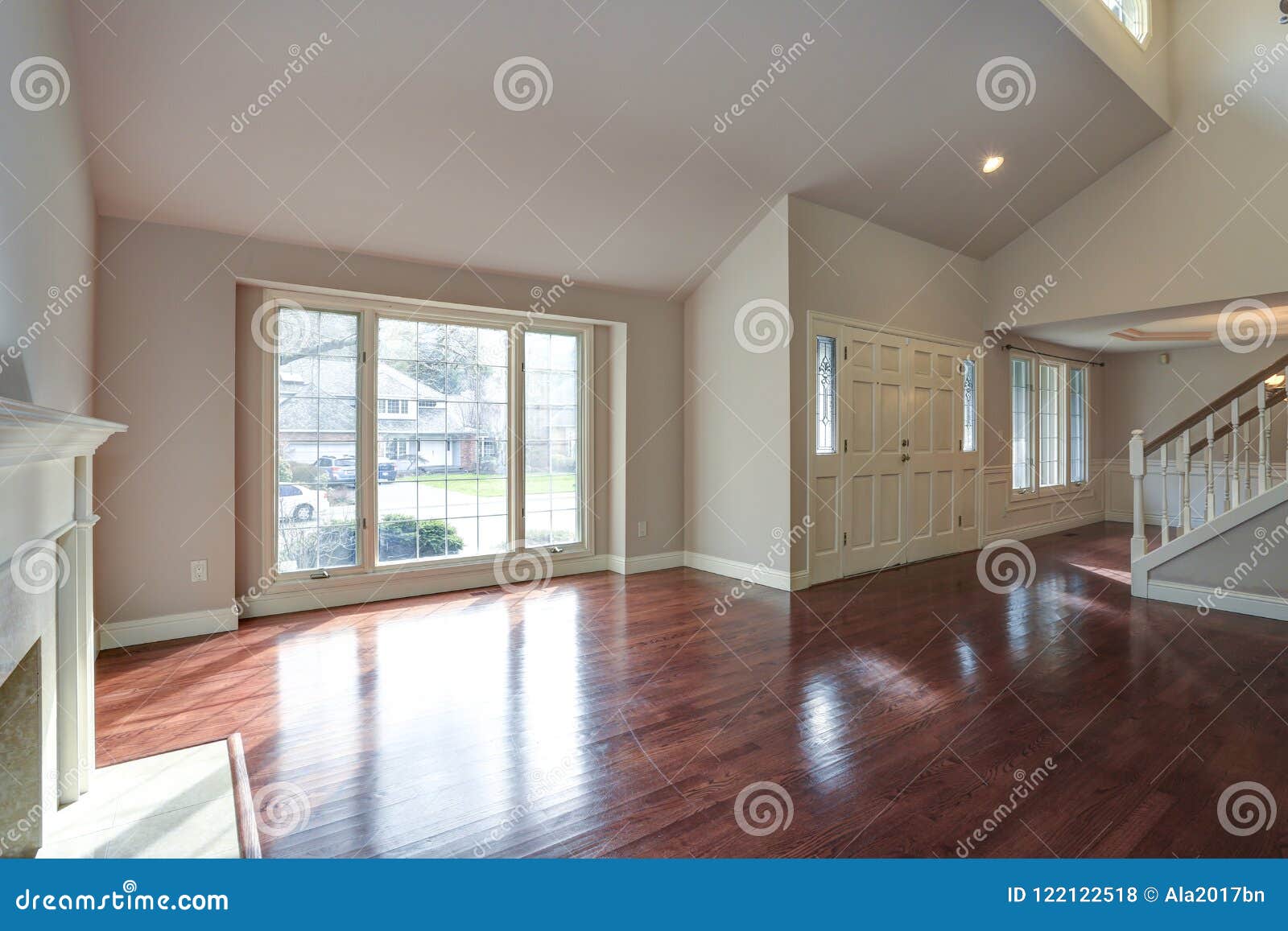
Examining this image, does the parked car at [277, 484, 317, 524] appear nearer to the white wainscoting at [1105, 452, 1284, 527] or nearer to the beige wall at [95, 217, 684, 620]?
the beige wall at [95, 217, 684, 620]

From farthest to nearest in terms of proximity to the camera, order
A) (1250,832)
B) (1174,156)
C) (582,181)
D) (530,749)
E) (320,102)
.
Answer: (1174,156), (582,181), (320,102), (530,749), (1250,832)

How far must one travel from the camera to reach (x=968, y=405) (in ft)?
20.7

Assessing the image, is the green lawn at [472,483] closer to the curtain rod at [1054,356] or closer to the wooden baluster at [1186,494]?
the wooden baluster at [1186,494]

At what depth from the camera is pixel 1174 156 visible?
5316 mm

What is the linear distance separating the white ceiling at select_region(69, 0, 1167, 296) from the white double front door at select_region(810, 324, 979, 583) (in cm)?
122

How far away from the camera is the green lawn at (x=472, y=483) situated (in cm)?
467

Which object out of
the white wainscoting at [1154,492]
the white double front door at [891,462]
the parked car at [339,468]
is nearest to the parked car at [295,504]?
the parked car at [339,468]

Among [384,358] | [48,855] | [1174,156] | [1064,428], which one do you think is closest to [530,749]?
[48,855]

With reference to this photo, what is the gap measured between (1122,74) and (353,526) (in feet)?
20.3

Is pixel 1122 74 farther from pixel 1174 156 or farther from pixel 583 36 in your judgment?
pixel 583 36

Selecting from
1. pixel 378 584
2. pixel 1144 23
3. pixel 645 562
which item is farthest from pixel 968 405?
pixel 378 584

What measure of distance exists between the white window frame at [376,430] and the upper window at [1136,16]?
4755 mm

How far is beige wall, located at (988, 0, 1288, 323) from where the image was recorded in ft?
16.1

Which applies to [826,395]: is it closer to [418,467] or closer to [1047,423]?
[418,467]
